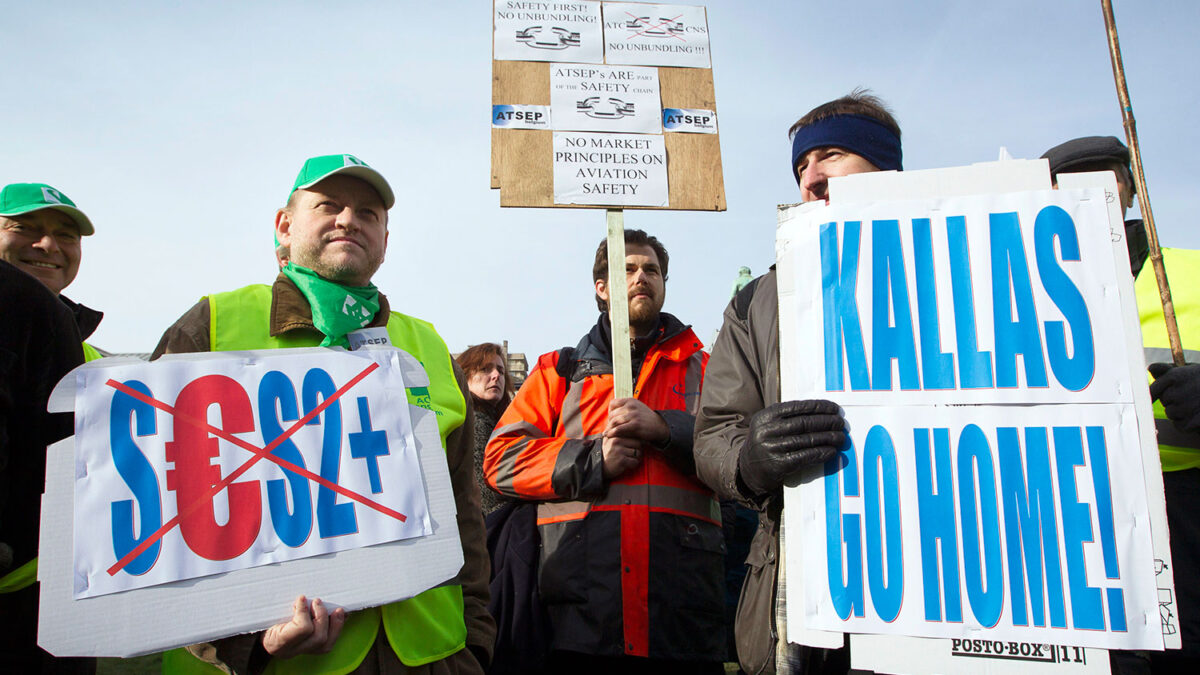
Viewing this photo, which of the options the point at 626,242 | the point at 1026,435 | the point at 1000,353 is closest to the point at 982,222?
the point at 1000,353

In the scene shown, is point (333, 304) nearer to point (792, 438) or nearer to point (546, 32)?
point (792, 438)

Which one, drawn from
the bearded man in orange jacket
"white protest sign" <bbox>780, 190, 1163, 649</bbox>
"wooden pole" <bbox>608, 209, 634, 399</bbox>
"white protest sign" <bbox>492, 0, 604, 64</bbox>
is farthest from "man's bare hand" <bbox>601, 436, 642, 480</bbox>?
"white protest sign" <bbox>492, 0, 604, 64</bbox>

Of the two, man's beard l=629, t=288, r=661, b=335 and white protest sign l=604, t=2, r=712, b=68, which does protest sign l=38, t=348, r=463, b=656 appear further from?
white protest sign l=604, t=2, r=712, b=68

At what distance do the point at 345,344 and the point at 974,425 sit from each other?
5.31ft

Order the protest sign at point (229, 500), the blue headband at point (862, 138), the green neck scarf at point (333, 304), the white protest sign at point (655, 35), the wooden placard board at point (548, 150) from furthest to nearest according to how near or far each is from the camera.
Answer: the white protest sign at point (655, 35) < the wooden placard board at point (548, 150) < the blue headband at point (862, 138) < the green neck scarf at point (333, 304) < the protest sign at point (229, 500)

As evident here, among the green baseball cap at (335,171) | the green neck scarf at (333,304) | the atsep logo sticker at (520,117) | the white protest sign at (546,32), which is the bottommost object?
the green neck scarf at (333,304)

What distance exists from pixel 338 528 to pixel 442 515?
261 millimetres

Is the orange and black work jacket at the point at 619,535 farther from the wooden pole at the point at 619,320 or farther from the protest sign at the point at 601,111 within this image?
the protest sign at the point at 601,111

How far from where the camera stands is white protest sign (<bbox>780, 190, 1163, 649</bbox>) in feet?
5.01

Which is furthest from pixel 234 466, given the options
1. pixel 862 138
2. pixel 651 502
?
pixel 862 138

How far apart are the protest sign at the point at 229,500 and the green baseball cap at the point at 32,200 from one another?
215cm

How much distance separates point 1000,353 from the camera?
5.39 ft

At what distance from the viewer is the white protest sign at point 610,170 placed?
3070 mm

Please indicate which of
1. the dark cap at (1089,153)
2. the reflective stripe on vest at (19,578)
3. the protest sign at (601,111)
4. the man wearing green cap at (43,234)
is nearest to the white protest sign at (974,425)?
the dark cap at (1089,153)
